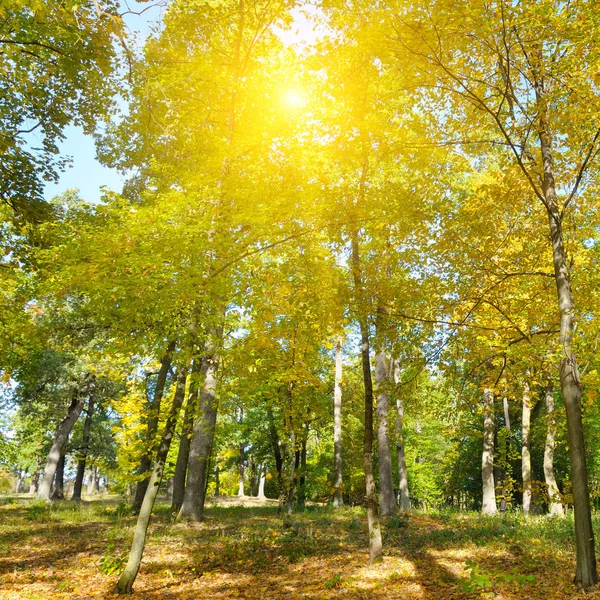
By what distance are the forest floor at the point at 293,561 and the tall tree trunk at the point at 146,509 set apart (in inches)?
13.3

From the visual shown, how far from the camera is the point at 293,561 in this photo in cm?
882

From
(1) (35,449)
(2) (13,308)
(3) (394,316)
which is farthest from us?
(1) (35,449)

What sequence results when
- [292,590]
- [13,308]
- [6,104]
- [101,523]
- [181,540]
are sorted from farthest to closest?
[101,523]
[13,308]
[181,540]
[6,104]
[292,590]

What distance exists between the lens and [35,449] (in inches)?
1415

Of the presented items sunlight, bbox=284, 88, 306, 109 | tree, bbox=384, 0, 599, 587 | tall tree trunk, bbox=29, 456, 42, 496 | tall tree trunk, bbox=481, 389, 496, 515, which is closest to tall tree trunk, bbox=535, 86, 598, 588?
tree, bbox=384, 0, 599, 587

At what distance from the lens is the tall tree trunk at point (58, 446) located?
22.3 m

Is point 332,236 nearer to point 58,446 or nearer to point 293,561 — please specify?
point 293,561

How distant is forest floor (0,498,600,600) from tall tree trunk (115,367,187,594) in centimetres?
34

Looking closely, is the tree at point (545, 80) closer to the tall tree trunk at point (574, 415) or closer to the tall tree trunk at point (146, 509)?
the tall tree trunk at point (574, 415)

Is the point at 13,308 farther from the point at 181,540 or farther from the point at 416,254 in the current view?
the point at 416,254

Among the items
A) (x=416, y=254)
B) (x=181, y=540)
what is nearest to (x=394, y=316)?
(x=416, y=254)

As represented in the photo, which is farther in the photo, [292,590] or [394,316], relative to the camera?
[394,316]

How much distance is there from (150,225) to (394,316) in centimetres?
498

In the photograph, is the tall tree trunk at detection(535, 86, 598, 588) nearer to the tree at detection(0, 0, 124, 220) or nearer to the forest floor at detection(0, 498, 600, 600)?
the forest floor at detection(0, 498, 600, 600)
